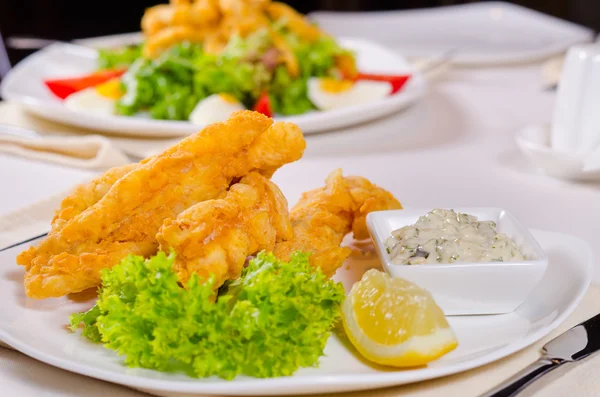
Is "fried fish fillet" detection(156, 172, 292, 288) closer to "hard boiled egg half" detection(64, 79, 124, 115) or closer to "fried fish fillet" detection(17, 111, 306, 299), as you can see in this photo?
"fried fish fillet" detection(17, 111, 306, 299)

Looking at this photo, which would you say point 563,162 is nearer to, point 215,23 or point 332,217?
point 332,217

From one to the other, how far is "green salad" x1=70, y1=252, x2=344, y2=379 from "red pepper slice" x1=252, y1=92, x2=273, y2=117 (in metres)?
2.51

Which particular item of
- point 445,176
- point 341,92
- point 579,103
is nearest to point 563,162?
point 579,103

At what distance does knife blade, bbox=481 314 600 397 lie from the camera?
1.74 meters

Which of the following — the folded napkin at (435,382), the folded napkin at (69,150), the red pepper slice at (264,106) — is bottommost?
the red pepper slice at (264,106)

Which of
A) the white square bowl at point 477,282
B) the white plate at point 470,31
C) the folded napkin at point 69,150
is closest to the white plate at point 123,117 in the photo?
the folded napkin at point 69,150

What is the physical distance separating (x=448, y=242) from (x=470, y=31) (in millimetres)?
5193

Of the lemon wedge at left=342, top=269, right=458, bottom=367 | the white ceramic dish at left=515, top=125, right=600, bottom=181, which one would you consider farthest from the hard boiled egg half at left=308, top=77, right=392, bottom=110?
the lemon wedge at left=342, top=269, right=458, bottom=367

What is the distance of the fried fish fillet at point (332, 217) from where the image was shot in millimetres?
2287

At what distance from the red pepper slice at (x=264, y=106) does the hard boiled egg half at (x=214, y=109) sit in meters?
0.12

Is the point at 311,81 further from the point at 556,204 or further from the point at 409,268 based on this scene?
the point at 409,268

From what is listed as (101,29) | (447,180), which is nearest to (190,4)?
(447,180)

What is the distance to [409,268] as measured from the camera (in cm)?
214

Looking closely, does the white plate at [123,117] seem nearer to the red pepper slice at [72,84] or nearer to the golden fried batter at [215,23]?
the red pepper slice at [72,84]
